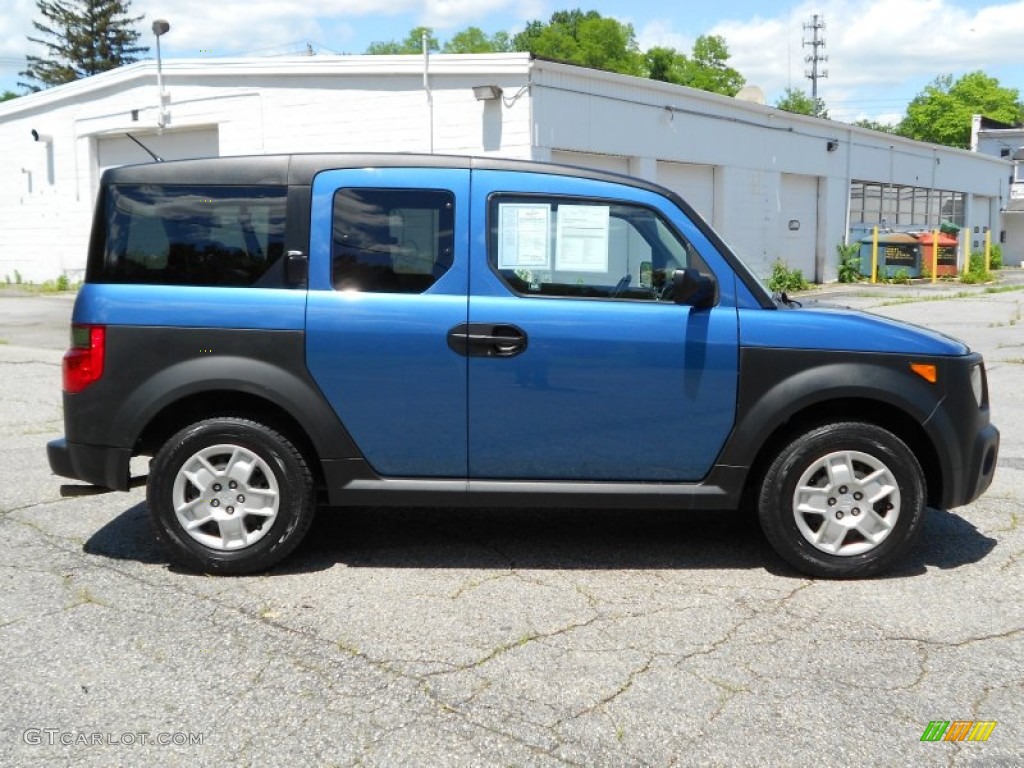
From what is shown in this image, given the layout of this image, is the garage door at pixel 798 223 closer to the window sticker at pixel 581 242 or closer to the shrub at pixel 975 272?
the shrub at pixel 975 272

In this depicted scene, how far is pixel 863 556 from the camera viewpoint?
15.5ft

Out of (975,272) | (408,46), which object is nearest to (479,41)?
(408,46)

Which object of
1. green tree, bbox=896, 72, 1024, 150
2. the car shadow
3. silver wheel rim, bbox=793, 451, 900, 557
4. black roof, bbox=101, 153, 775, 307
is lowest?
the car shadow

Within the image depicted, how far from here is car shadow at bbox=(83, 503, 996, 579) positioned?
16.5 ft

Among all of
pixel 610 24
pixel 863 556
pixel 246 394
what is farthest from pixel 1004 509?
pixel 610 24

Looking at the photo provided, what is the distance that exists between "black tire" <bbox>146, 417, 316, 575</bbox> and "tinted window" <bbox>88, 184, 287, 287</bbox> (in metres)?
0.69

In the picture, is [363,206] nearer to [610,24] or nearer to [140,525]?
[140,525]

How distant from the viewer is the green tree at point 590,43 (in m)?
81.3

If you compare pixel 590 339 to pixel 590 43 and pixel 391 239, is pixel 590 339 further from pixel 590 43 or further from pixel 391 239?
pixel 590 43

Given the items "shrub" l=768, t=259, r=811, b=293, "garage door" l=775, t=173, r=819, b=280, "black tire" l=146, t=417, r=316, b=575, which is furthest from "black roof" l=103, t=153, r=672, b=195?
"garage door" l=775, t=173, r=819, b=280

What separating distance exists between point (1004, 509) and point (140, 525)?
192 inches

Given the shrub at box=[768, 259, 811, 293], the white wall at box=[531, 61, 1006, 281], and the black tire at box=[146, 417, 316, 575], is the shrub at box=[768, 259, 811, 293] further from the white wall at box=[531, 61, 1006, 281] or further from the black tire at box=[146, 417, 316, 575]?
the black tire at box=[146, 417, 316, 575]

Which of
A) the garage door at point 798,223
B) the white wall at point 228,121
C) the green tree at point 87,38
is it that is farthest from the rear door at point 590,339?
the green tree at point 87,38

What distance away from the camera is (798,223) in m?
26.7
